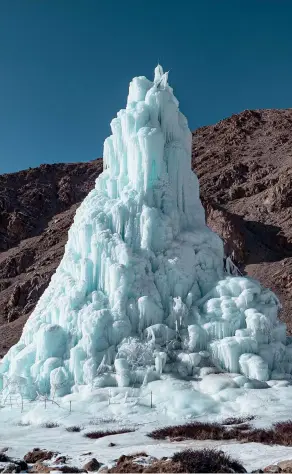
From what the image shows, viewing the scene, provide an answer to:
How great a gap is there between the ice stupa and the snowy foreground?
46 millimetres

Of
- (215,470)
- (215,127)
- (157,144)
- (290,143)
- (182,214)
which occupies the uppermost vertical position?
(215,127)

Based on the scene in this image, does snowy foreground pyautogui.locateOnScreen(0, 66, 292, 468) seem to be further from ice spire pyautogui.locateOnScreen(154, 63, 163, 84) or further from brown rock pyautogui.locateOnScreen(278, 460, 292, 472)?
brown rock pyautogui.locateOnScreen(278, 460, 292, 472)

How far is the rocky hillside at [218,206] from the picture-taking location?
142 ft

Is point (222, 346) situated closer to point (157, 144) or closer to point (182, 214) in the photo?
point (182, 214)

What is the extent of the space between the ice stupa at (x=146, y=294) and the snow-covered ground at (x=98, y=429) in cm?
109

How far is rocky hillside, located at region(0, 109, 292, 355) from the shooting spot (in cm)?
4328

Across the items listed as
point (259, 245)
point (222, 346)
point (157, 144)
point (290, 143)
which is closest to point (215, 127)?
point (290, 143)

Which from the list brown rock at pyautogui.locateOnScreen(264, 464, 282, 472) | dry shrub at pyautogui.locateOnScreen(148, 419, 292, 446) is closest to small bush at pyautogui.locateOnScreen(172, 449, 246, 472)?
brown rock at pyautogui.locateOnScreen(264, 464, 282, 472)

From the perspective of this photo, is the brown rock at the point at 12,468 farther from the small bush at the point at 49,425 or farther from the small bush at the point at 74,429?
the small bush at the point at 49,425

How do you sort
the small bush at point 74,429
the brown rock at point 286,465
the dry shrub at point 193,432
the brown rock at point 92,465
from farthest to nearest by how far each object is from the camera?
the small bush at point 74,429 < the dry shrub at point 193,432 < the brown rock at point 92,465 < the brown rock at point 286,465

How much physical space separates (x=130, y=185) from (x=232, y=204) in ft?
112

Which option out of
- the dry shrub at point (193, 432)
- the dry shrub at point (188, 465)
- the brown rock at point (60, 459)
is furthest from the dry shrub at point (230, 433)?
the brown rock at point (60, 459)

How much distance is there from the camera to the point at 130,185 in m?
20.9

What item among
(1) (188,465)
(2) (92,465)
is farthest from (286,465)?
(2) (92,465)
